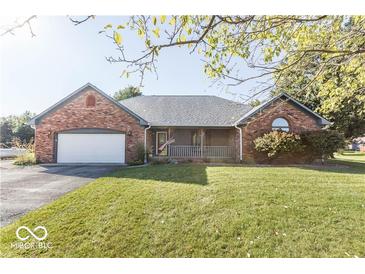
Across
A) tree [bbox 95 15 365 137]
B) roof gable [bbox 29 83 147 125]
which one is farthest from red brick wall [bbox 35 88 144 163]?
tree [bbox 95 15 365 137]

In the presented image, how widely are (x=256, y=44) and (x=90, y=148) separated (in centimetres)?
1002

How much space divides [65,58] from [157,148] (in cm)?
1041

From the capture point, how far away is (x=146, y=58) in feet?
8.74

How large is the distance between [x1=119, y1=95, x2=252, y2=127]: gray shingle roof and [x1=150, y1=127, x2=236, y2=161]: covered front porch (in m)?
0.76

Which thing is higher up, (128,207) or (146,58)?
(146,58)

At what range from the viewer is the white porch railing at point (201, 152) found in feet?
42.2

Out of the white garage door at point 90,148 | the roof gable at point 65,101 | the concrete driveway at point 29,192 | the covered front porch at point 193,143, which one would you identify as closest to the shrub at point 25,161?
the white garage door at point 90,148

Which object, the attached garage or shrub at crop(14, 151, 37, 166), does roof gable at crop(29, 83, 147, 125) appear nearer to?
the attached garage

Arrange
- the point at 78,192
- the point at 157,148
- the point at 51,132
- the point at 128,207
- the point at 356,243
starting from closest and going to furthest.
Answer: the point at 356,243 < the point at 128,207 < the point at 78,192 < the point at 51,132 < the point at 157,148

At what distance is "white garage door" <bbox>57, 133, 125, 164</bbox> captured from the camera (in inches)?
435

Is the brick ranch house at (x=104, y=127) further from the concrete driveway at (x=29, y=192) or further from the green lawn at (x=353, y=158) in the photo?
the green lawn at (x=353, y=158)

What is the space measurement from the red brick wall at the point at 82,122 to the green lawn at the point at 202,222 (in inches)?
247
